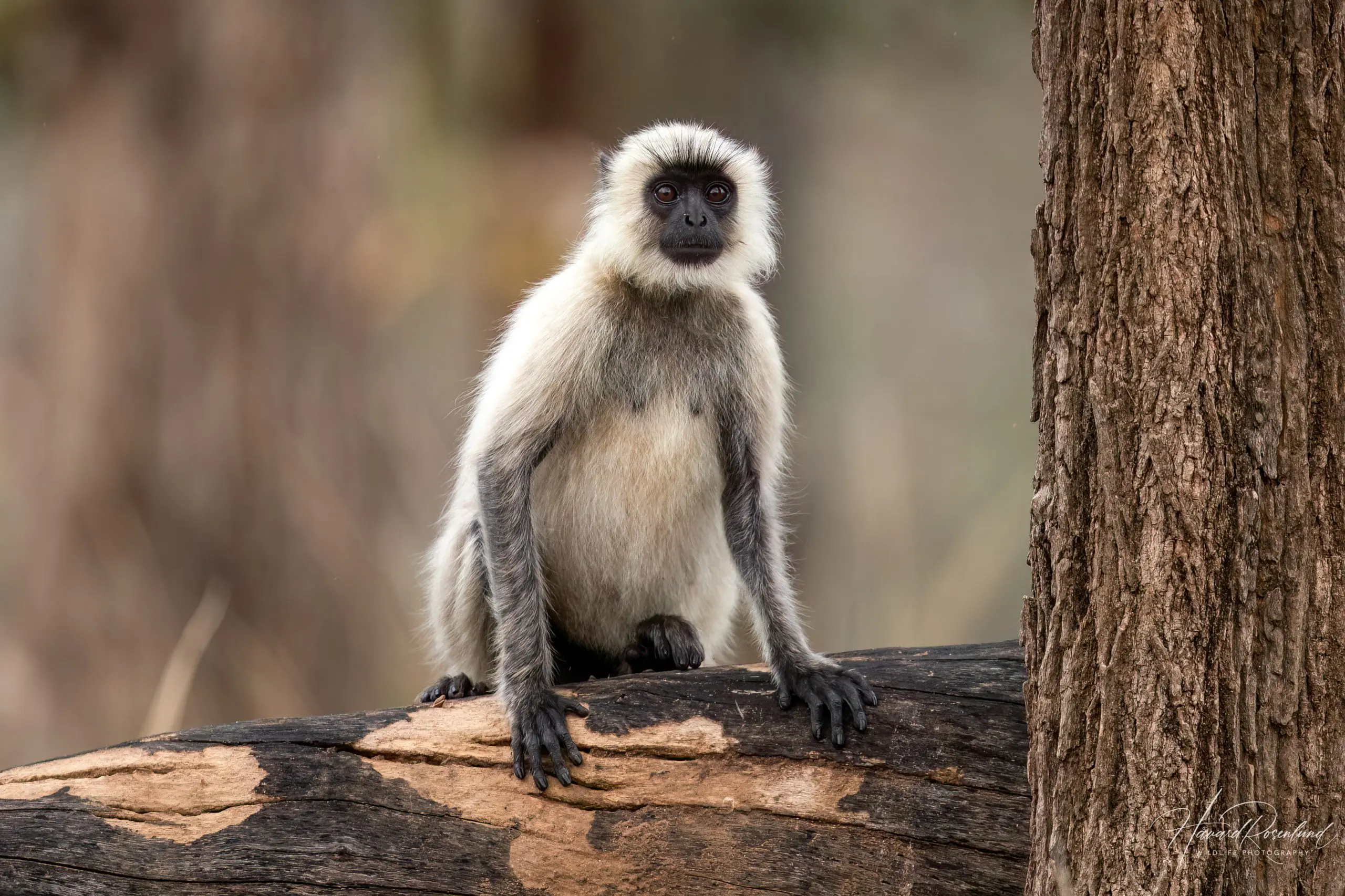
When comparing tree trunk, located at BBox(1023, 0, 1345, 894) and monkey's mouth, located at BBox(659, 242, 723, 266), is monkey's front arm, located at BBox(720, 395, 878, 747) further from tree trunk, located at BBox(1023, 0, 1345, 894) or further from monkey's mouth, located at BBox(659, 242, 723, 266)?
tree trunk, located at BBox(1023, 0, 1345, 894)

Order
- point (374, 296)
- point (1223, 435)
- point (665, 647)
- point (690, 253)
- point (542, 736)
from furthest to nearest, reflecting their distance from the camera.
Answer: point (374, 296), point (665, 647), point (690, 253), point (542, 736), point (1223, 435)

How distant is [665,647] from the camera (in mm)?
4180

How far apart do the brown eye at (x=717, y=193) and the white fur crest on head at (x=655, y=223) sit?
0.05 m

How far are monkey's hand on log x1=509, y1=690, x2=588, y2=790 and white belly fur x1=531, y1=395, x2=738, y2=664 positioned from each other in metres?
0.73

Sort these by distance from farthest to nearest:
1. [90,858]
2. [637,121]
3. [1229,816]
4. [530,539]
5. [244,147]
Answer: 1. [637,121]
2. [244,147]
3. [530,539]
4. [90,858]
5. [1229,816]

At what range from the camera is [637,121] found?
8.21 meters

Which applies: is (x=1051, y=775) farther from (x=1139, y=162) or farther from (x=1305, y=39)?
(x=1305, y=39)

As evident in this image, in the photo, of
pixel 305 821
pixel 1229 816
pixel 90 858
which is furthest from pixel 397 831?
pixel 1229 816

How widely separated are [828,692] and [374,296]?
485cm

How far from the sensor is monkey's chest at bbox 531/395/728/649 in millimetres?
4082

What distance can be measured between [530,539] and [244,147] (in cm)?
412

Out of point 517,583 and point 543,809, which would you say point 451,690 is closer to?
point 517,583

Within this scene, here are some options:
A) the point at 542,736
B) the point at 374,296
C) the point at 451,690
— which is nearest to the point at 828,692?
the point at 542,736

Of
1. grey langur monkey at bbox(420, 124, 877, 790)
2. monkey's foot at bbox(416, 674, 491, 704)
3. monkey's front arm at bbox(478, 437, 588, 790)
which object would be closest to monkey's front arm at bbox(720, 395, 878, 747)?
grey langur monkey at bbox(420, 124, 877, 790)
